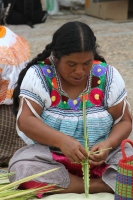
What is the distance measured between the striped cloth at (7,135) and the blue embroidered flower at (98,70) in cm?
86

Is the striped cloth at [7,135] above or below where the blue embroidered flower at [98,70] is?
below

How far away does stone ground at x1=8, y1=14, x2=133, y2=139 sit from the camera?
17.8ft

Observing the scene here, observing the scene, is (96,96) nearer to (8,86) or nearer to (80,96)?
(80,96)

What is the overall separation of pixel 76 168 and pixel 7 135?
839mm

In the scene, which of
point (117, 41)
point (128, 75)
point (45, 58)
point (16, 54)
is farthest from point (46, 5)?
point (45, 58)

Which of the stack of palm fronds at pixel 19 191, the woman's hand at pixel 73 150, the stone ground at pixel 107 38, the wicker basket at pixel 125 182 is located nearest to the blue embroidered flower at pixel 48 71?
the woman's hand at pixel 73 150

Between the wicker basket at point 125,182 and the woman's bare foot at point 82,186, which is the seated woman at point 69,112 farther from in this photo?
the wicker basket at point 125,182

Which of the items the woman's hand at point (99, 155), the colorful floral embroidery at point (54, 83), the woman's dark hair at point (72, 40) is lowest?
the woman's hand at point (99, 155)

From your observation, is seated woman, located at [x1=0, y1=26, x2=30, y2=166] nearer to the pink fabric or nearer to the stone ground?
the pink fabric

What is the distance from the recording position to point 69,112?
8.88 ft

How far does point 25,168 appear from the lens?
8.50 feet

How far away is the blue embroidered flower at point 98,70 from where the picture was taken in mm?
2779

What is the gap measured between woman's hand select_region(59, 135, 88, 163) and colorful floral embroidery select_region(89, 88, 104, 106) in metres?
0.33

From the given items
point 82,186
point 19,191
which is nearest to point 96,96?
point 82,186
